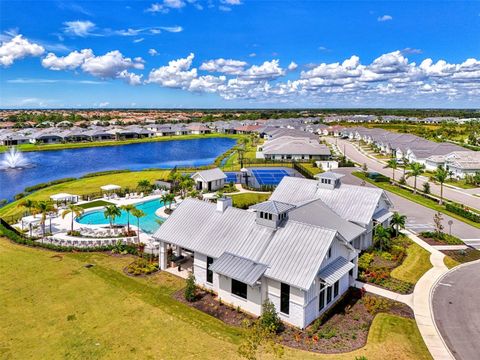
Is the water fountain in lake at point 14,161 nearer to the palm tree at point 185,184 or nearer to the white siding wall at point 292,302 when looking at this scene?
the palm tree at point 185,184

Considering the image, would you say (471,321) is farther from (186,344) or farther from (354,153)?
(354,153)

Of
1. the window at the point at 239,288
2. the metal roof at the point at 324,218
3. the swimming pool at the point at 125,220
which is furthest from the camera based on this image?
the swimming pool at the point at 125,220

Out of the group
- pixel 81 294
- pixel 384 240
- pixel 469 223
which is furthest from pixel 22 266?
pixel 469 223

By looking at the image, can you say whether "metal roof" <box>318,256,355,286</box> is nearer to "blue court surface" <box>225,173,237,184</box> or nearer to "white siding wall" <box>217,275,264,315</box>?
"white siding wall" <box>217,275,264,315</box>

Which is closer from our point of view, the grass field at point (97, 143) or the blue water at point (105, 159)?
the blue water at point (105, 159)

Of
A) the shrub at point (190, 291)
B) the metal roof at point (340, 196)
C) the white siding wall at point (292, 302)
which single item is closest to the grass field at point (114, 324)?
the shrub at point (190, 291)

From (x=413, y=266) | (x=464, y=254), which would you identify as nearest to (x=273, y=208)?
(x=413, y=266)
